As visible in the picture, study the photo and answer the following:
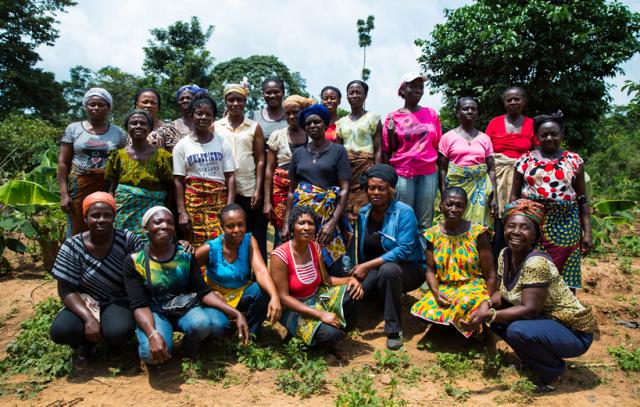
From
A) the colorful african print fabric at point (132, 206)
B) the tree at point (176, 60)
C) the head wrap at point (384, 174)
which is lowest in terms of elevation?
the colorful african print fabric at point (132, 206)

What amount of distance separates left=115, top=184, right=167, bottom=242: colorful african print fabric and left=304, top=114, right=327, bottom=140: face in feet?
5.02

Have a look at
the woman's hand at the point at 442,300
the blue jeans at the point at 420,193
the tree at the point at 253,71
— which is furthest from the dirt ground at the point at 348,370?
the tree at the point at 253,71

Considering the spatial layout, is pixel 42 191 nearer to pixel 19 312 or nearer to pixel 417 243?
pixel 19 312

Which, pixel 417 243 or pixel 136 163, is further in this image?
pixel 417 243

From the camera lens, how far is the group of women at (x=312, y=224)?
133 inches

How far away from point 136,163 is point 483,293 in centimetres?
318

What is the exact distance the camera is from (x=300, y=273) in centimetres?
376

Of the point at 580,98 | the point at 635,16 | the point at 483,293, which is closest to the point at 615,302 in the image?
the point at 483,293

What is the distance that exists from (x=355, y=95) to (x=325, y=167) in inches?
44.9

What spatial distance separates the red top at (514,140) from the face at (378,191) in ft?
4.91

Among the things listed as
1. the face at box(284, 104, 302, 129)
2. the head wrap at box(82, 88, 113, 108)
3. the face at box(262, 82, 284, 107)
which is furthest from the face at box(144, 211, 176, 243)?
the face at box(262, 82, 284, 107)

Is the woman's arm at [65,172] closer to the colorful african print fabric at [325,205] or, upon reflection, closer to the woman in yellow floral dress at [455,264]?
the colorful african print fabric at [325,205]

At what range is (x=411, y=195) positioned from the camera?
477cm

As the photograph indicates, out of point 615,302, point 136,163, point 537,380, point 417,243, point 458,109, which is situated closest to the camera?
point 537,380
